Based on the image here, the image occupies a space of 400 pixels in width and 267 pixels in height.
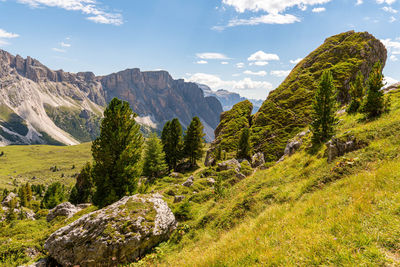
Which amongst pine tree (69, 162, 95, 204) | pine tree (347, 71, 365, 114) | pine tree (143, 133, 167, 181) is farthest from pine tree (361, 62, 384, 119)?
pine tree (69, 162, 95, 204)

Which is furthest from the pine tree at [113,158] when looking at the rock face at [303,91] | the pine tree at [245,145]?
the rock face at [303,91]

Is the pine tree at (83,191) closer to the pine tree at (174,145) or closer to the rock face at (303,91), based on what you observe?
the pine tree at (174,145)

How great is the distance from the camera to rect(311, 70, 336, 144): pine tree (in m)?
22.0

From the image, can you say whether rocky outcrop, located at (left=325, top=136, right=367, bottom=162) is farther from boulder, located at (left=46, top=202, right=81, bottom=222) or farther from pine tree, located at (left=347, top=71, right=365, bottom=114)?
boulder, located at (left=46, top=202, right=81, bottom=222)

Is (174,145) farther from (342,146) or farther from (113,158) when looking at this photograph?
(342,146)

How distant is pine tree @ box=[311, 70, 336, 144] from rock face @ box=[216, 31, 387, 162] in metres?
28.0

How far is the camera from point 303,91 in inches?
2840

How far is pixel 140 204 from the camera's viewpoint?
14273mm

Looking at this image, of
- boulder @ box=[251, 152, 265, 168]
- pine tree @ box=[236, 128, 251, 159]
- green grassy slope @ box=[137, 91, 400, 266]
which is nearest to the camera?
green grassy slope @ box=[137, 91, 400, 266]

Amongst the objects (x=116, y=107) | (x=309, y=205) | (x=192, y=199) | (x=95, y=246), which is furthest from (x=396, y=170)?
(x=116, y=107)

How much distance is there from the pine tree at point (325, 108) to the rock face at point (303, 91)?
2797 centimetres

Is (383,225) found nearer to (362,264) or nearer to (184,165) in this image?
(362,264)

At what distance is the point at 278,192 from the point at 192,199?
38.2 feet

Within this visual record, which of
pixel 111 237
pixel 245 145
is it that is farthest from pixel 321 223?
pixel 245 145
